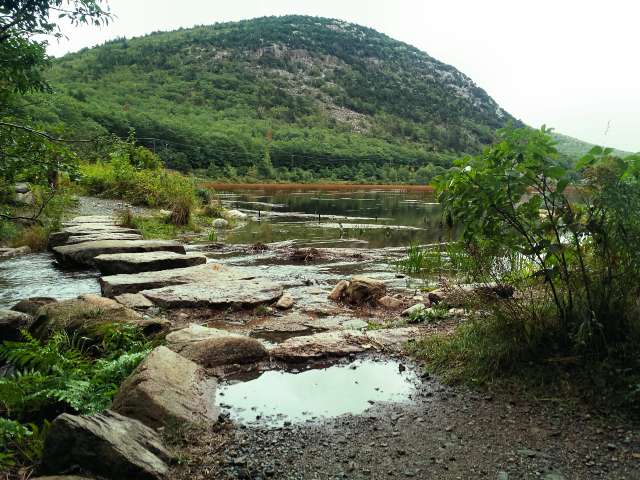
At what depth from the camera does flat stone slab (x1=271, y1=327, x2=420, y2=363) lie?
4195 millimetres

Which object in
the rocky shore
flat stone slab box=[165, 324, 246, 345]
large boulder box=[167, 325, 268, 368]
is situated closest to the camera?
the rocky shore

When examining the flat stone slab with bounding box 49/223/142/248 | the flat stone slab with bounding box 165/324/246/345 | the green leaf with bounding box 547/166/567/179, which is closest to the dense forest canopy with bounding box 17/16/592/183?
the flat stone slab with bounding box 49/223/142/248

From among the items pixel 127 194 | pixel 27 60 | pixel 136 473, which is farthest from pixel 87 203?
pixel 136 473

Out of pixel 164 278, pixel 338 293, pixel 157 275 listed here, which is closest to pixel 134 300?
pixel 164 278

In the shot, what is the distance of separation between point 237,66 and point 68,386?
122m

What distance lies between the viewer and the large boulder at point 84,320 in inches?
165

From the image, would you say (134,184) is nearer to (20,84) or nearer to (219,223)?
(219,223)

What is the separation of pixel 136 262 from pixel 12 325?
2.99 m

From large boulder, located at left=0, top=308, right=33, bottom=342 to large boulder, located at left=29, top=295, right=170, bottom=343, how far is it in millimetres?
233

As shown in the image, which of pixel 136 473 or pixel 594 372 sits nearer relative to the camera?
pixel 136 473

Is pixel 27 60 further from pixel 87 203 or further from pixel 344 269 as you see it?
pixel 87 203

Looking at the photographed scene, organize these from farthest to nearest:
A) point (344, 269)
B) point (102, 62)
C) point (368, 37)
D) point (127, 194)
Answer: point (368, 37), point (102, 62), point (127, 194), point (344, 269)

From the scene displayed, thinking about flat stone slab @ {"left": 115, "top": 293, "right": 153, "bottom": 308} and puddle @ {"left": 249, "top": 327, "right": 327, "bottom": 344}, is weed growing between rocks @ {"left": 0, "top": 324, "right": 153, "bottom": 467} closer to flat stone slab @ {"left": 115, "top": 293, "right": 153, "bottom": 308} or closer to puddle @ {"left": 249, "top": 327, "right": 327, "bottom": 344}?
puddle @ {"left": 249, "top": 327, "right": 327, "bottom": 344}

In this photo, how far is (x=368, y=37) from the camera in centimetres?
16575
